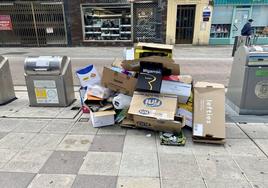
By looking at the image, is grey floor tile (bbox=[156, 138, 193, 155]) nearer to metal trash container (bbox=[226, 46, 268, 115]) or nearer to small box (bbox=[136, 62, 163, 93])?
small box (bbox=[136, 62, 163, 93])

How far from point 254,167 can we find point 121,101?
2.24 metres

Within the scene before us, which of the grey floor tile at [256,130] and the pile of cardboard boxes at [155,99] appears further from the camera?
the grey floor tile at [256,130]

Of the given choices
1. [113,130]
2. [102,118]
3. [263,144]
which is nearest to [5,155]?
[102,118]

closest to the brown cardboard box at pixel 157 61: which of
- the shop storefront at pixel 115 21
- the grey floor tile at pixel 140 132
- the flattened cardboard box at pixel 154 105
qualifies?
the flattened cardboard box at pixel 154 105

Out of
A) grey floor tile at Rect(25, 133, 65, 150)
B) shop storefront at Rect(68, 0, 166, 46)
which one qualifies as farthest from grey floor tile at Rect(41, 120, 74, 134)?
shop storefront at Rect(68, 0, 166, 46)

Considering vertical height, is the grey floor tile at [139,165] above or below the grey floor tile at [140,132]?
below

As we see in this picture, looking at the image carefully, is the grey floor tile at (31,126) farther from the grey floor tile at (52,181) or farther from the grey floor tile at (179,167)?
the grey floor tile at (179,167)

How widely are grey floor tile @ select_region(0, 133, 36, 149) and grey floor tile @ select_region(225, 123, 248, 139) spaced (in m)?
3.22

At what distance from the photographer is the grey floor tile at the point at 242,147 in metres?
3.24

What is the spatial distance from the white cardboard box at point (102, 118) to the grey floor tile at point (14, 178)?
141cm

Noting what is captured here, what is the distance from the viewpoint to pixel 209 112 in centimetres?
371

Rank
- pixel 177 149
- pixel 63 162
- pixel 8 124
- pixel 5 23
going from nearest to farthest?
1. pixel 63 162
2. pixel 177 149
3. pixel 8 124
4. pixel 5 23

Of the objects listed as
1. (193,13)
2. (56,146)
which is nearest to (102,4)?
(193,13)

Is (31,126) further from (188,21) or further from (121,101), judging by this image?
(188,21)
